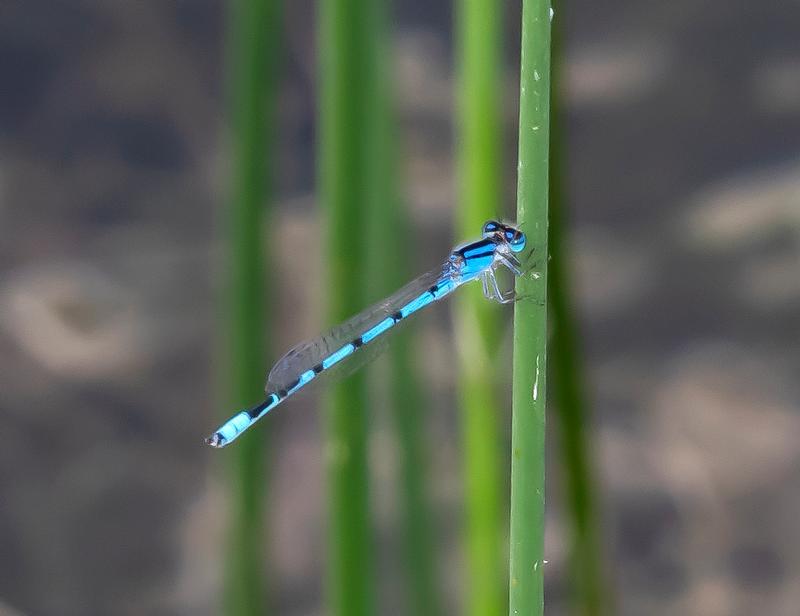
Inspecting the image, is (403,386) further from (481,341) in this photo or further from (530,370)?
(530,370)

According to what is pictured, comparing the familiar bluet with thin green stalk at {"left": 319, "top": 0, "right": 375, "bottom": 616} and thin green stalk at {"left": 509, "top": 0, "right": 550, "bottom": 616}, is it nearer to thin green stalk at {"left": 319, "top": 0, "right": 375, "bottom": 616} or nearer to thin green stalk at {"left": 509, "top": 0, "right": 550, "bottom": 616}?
thin green stalk at {"left": 319, "top": 0, "right": 375, "bottom": 616}

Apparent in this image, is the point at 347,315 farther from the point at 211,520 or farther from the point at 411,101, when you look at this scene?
the point at 411,101

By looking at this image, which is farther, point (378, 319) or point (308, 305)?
point (308, 305)

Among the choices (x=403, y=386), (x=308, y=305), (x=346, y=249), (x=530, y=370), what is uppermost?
(x=308, y=305)

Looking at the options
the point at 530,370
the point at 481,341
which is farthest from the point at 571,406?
the point at 530,370

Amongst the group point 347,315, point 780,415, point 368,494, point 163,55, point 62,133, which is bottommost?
point 368,494

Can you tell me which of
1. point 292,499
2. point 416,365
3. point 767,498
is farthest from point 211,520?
point 767,498
